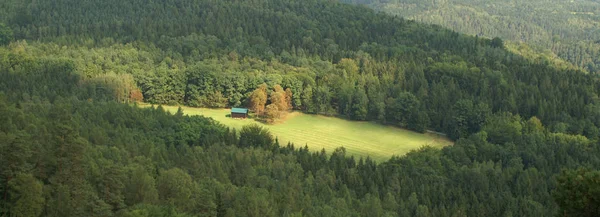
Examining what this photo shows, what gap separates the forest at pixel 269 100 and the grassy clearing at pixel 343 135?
2.38m

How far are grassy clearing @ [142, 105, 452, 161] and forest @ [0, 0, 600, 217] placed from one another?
2385mm

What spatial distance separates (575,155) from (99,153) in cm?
5193

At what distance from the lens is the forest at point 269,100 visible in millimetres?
57875

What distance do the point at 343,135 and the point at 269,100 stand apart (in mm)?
15623

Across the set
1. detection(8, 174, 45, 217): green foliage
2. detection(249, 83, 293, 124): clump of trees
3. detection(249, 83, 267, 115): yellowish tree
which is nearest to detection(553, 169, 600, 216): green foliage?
detection(8, 174, 45, 217): green foliage

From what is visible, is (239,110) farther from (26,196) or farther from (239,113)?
(26,196)

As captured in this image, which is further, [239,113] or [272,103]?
[272,103]

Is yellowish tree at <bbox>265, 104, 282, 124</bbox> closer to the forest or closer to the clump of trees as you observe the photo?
the clump of trees

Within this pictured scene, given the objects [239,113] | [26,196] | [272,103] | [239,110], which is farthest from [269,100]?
[26,196]

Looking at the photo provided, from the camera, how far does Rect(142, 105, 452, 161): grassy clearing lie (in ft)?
A: 346

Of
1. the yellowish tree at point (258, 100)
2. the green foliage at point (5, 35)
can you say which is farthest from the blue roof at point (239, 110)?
the green foliage at point (5, 35)

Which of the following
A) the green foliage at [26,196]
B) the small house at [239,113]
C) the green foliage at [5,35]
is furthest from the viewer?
the green foliage at [5,35]

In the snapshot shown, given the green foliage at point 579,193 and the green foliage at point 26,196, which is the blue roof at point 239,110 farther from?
the green foliage at point 579,193

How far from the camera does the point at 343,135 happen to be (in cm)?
11169
